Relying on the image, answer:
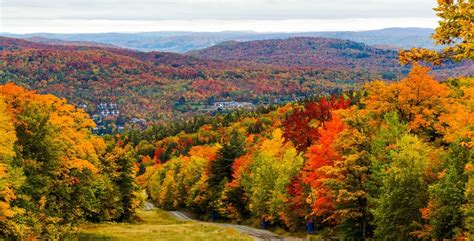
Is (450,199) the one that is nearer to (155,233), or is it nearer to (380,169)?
(380,169)

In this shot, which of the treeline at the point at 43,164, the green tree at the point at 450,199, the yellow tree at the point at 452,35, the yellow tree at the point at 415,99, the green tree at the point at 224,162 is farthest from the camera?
the green tree at the point at 224,162

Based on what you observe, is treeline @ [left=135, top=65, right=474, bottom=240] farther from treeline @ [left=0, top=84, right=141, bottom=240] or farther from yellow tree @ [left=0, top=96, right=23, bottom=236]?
yellow tree @ [left=0, top=96, right=23, bottom=236]

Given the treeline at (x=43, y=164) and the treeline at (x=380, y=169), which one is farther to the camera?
the treeline at (x=43, y=164)

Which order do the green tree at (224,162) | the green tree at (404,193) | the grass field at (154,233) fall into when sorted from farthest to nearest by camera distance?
the green tree at (224,162), the grass field at (154,233), the green tree at (404,193)

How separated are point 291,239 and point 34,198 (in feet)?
99.4

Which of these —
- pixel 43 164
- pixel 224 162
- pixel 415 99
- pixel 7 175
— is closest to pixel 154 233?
pixel 43 164

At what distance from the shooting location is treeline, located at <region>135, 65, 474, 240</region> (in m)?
38.1

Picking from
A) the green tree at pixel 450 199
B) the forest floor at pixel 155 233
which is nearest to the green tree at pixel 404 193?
the green tree at pixel 450 199

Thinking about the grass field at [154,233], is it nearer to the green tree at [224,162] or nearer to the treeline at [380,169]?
the treeline at [380,169]

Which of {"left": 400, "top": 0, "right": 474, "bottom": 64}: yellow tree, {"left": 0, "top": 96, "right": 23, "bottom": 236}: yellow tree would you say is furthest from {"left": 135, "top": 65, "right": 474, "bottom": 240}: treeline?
{"left": 0, "top": 96, "right": 23, "bottom": 236}: yellow tree

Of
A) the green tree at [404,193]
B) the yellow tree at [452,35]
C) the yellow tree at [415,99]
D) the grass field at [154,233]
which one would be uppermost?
the yellow tree at [452,35]

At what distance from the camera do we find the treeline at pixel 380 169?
3809 centimetres

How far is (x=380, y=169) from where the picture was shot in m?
45.7

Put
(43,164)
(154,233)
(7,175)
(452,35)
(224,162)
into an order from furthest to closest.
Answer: (224,162) < (154,233) < (43,164) < (7,175) < (452,35)
